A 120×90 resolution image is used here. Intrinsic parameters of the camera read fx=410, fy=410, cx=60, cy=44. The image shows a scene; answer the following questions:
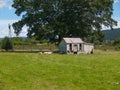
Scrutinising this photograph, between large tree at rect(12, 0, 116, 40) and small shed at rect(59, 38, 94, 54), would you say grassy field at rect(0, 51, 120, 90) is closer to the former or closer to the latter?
small shed at rect(59, 38, 94, 54)

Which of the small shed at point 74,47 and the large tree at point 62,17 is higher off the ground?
the large tree at point 62,17

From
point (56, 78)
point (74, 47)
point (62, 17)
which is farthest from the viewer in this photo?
point (62, 17)

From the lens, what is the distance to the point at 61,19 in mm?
78062

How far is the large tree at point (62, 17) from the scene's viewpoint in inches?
2997

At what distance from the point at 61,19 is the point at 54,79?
5697cm

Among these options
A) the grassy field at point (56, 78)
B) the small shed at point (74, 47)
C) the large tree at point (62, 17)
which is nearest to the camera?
the grassy field at point (56, 78)

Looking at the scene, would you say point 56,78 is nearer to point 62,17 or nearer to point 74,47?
point 74,47

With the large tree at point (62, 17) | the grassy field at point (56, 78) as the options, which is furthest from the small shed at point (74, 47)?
the grassy field at point (56, 78)

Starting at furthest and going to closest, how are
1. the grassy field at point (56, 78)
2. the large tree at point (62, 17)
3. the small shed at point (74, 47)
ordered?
1. the large tree at point (62, 17)
2. the small shed at point (74, 47)
3. the grassy field at point (56, 78)

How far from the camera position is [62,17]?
78.1 meters

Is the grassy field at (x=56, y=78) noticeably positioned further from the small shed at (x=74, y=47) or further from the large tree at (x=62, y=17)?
the large tree at (x=62, y=17)

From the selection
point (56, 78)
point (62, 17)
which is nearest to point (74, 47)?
point (62, 17)

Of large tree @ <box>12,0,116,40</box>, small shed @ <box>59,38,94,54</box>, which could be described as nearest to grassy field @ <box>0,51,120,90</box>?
small shed @ <box>59,38,94,54</box>

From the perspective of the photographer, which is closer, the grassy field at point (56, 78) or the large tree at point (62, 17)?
the grassy field at point (56, 78)
